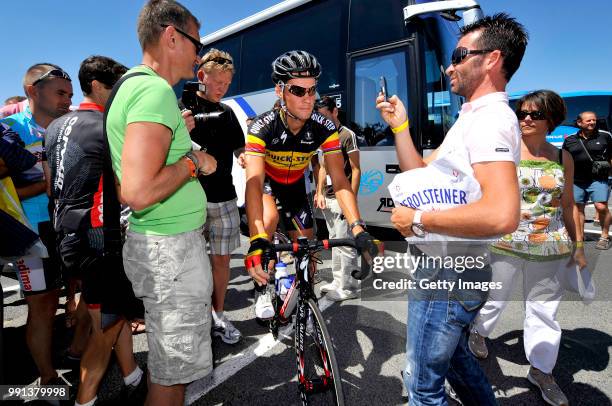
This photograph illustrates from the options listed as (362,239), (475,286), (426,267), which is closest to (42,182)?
(362,239)

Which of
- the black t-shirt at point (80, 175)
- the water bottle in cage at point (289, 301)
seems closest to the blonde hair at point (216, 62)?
the black t-shirt at point (80, 175)

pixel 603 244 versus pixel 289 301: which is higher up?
pixel 289 301

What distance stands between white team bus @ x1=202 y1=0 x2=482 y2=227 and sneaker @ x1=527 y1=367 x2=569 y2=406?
3474 millimetres

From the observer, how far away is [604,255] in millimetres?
5930

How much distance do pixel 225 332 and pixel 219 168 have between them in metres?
1.60

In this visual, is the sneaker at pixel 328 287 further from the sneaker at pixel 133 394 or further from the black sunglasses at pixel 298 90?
the black sunglasses at pixel 298 90

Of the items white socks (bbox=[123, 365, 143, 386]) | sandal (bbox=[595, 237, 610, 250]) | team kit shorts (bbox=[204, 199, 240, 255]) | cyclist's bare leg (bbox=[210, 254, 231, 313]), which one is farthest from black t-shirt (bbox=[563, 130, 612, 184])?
white socks (bbox=[123, 365, 143, 386])

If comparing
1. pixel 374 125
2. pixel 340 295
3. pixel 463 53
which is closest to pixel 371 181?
pixel 374 125

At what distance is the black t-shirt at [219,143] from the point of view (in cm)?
322

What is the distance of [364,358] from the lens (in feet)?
9.79

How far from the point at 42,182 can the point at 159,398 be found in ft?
6.94

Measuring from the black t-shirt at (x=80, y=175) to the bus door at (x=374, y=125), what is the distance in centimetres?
449

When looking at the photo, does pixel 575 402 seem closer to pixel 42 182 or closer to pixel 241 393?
pixel 241 393

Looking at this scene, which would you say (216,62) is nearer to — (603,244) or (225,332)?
(225,332)
